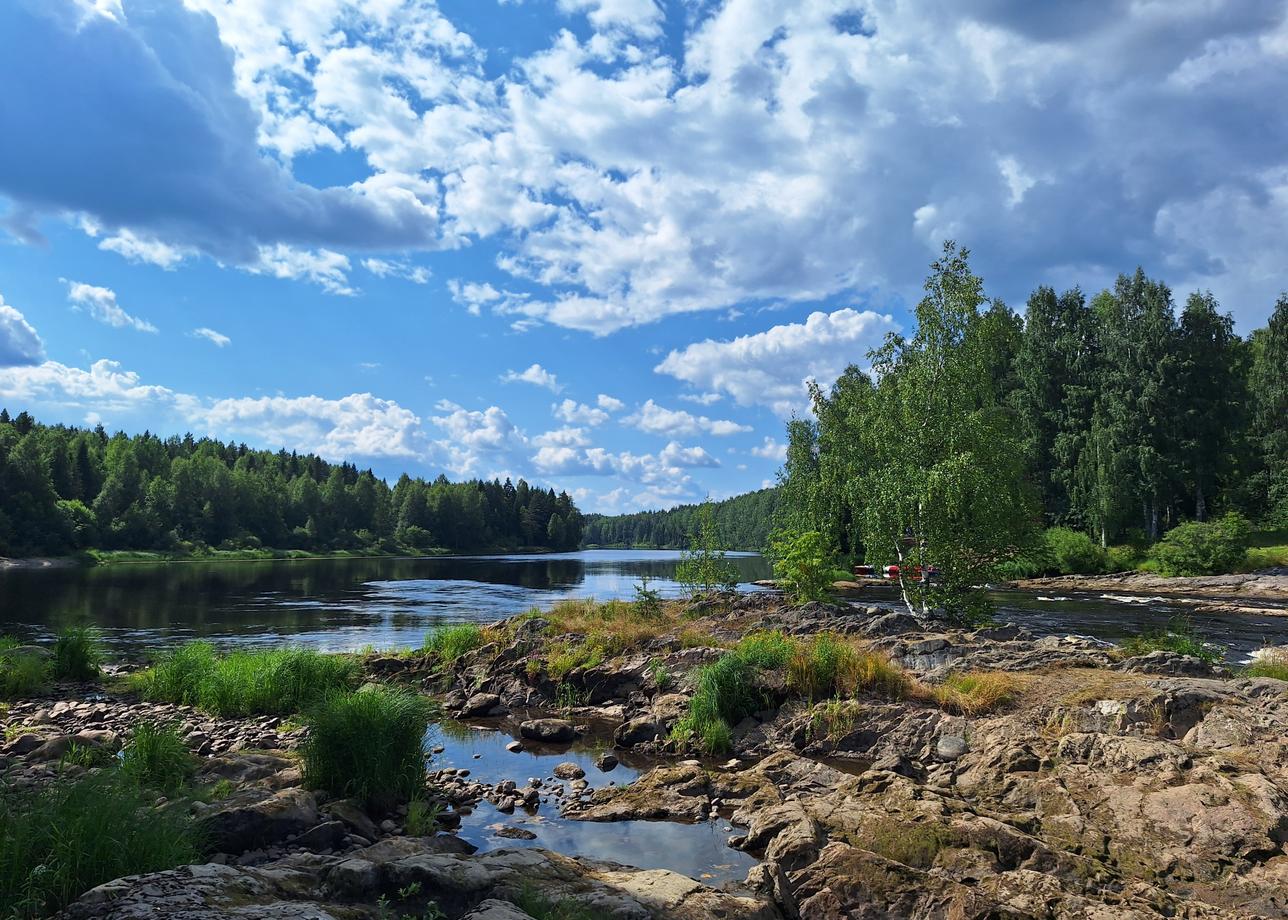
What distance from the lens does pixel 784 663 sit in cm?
1648

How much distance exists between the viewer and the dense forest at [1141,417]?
56531 mm

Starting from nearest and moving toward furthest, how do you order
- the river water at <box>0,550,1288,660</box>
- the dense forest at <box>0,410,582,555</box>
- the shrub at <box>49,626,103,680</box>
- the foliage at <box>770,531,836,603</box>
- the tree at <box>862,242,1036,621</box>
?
the shrub at <box>49,626,103,680</box>
the tree at <box>862,242,1036,621</box>
the river water at <box>0,550,1288,660</box>
the foliage at <box>770,531,836,603</box>
the dense forest at <box>0,410,582,555</box>

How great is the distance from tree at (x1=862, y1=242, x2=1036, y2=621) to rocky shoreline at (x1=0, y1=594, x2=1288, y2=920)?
20.3ft

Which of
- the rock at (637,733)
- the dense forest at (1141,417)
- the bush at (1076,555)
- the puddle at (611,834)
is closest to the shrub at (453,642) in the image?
the rock at (637,733)

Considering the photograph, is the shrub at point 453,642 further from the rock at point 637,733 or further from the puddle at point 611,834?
the puddle at point 611,834

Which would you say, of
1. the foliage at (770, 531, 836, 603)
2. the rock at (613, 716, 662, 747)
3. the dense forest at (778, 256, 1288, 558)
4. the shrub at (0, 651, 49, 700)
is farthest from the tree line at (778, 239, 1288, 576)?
the shrub at (0, 651, 49, 700)

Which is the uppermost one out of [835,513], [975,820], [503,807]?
[835,513]

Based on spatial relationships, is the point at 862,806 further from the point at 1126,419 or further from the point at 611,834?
the point at 1126,419

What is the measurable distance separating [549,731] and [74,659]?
1417 cm

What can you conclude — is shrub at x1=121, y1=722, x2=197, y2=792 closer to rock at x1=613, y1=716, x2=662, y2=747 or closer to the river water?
rock at x1=613, y1=716, x2=662, y2=747

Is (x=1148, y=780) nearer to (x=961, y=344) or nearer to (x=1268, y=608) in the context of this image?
(x=961, y=344)

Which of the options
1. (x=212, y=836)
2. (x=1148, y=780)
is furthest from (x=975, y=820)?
(x=212, y=836)

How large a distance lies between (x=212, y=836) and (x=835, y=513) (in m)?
32.0

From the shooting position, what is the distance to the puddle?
9945mm
